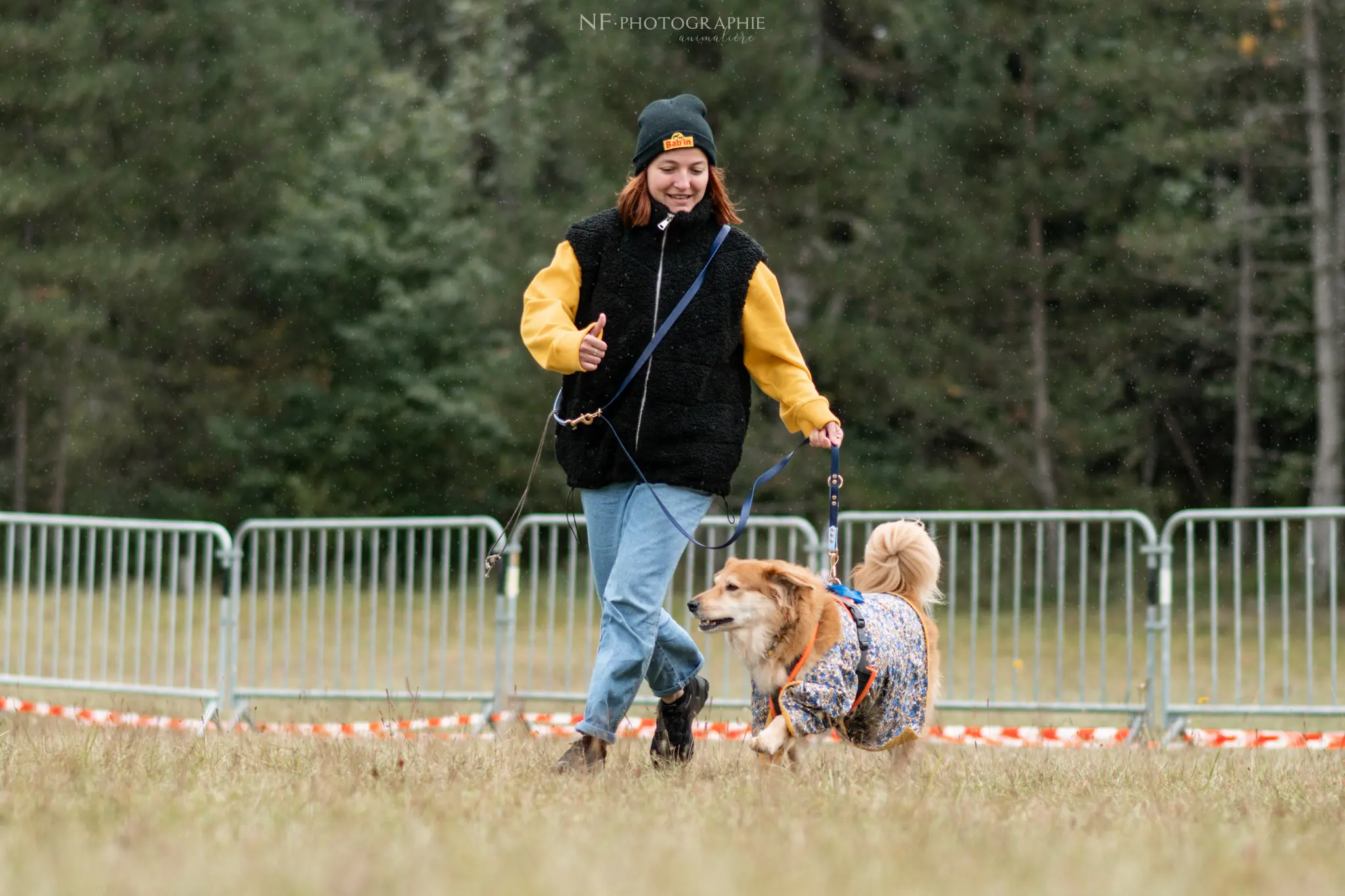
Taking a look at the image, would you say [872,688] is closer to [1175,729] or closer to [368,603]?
[1175,729]

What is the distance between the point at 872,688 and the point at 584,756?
3.19 feet

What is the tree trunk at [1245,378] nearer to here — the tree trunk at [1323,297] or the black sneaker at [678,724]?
the tree trunk at [1323,297]

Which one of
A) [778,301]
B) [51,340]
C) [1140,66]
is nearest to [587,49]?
[1140,66]

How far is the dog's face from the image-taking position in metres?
5.01

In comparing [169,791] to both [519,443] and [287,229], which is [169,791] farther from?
[287,229]

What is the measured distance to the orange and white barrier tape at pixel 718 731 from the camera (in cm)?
664

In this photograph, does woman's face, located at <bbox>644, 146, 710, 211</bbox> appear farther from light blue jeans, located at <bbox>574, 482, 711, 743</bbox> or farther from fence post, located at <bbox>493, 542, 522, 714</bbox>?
fence post, located at <bbox>493, 542, 522, 714</bbox>

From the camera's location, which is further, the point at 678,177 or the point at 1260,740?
the point at 1260,740

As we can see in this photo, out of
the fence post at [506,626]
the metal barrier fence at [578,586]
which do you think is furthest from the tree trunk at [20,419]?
the fence post at [506,626]

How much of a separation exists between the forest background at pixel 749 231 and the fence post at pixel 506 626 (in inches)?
379

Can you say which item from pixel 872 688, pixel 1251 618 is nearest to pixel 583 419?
pixel 872 688

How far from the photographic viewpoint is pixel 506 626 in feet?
28.7

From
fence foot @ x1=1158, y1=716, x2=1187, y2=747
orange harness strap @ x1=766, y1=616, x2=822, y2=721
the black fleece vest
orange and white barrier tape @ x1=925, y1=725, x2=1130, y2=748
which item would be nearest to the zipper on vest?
the black fleece vest

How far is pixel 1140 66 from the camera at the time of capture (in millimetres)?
17109
